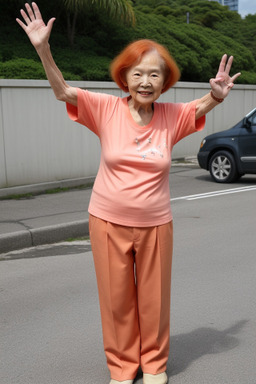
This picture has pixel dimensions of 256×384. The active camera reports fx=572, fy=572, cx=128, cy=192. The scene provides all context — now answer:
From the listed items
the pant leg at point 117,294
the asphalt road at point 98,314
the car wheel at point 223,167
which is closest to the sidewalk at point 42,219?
the asphalt road at point 98,314

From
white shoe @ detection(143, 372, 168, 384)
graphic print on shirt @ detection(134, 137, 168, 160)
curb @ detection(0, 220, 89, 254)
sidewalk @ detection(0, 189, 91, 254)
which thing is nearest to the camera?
graphic print on shirt @ detection(134, 137, 168, 160)

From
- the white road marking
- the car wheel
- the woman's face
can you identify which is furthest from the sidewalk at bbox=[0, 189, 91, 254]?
the woman's face

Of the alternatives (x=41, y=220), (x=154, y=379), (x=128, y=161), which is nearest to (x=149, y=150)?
(x=128, y=161)

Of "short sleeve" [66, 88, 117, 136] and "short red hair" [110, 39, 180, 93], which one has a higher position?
"short red hair" [110, 39, 180, 93]

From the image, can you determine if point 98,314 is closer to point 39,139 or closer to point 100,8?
point 39,139

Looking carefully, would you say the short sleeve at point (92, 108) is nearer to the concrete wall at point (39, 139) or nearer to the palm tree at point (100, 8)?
the concrete wall at point (39, 139)

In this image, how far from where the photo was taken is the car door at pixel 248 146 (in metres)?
11.4

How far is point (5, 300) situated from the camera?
4863 mm

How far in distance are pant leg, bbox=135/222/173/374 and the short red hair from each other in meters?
0.84

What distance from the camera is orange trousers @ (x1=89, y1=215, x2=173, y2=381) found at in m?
3.09

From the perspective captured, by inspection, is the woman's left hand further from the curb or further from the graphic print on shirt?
the curb

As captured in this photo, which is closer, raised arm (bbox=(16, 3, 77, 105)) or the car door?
raised arm (bbox=(16, 3, 77, 105))

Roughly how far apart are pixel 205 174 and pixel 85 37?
5624 mm

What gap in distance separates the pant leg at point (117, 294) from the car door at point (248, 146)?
856 cm
